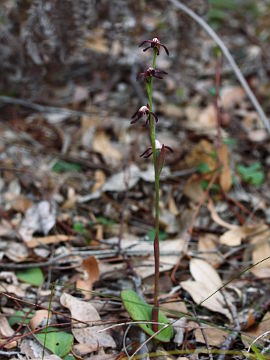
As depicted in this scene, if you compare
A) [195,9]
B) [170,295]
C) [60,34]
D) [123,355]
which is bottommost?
[123,355]

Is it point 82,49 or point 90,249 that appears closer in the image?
point 90,249

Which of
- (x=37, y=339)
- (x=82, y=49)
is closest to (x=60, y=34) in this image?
(x=82, y=49)

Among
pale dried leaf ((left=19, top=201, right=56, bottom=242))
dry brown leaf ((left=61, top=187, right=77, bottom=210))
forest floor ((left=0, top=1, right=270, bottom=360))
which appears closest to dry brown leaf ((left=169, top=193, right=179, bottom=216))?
forest floor ((left=0, top=1, right=270, bottom=360))

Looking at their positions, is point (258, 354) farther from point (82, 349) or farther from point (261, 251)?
point (261, 251)

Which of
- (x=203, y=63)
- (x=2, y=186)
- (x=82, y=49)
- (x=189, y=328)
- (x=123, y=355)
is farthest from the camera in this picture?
(x=203, y=63)

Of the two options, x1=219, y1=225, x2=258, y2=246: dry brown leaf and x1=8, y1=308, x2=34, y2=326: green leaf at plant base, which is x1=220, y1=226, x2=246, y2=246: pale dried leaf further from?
x1=8, y1=308, x2=34, y2=326: green leaf at plant base

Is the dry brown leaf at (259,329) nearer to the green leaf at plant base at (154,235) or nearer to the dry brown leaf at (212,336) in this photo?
the dry brown leaf at (212,336)

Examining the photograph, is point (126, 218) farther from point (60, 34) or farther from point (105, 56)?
point (105, 56)
